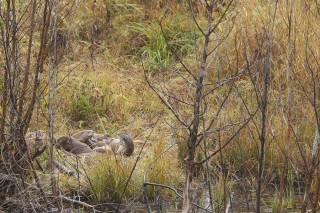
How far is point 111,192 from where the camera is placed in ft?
19.6

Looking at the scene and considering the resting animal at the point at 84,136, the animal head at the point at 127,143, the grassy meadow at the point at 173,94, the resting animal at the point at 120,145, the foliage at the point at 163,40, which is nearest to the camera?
the grassy meadow at the point at 173,94

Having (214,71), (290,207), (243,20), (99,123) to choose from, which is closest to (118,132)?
(99,123)

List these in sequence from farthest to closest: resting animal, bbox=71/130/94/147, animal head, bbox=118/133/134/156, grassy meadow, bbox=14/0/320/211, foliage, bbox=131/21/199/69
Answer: foliage, bbox=131/21/199/69
resting animal, bbox=71/130/94/147
animal head, bbox=118/133/134/156
grassy meadow, bbox=14/0/320/211

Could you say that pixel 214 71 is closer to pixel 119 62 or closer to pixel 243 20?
pixel 243 20

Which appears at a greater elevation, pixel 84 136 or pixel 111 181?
pixel 84 136

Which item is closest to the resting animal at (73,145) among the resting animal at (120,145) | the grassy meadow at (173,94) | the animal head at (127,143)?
the resting animal at (120,145)

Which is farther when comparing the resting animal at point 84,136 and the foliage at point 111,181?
the resting animal at point 84,136

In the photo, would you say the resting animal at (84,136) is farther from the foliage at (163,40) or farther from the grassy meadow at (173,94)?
the foliage at (163,40)

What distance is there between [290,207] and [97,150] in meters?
2.06

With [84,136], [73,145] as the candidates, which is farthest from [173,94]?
[73,145]

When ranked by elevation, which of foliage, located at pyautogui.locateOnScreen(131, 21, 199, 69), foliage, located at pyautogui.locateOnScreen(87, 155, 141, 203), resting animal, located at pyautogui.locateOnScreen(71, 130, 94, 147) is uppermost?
foliage, located at pyautogui.locateOnScreen(131, 21, 199, 69)

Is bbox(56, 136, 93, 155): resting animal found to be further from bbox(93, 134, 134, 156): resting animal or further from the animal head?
the animal head

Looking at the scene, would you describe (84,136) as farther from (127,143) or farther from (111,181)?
(111,181)

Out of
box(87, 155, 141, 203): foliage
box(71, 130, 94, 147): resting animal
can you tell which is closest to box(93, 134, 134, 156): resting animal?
box(71, 130, 94, 147): resting animal
